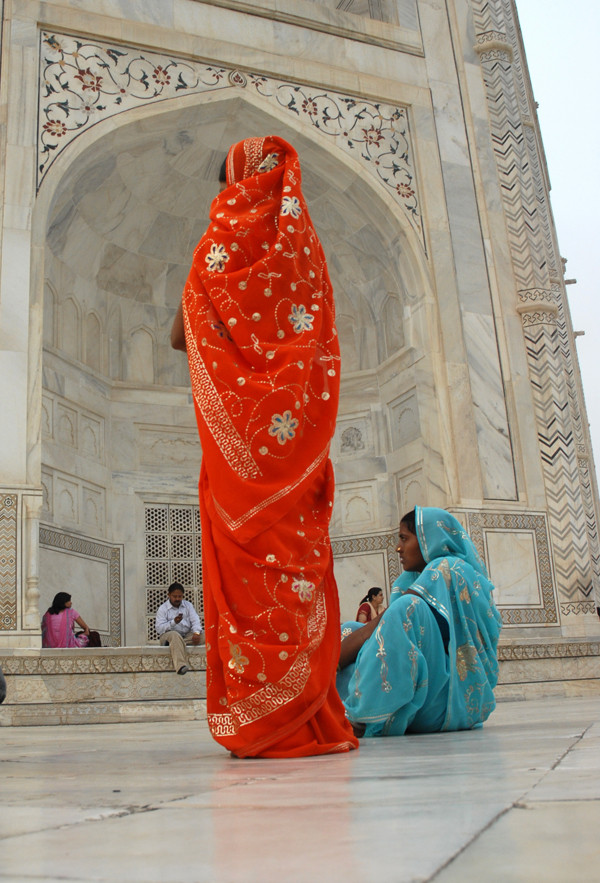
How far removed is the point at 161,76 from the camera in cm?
702

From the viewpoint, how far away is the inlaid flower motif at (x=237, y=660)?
2.03m

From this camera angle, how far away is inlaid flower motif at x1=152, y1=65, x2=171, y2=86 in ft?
23.0

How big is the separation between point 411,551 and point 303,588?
3.05 ft

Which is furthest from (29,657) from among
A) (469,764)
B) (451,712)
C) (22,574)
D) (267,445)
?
(469,764)

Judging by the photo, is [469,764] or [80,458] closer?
[469,764]

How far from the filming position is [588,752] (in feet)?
5.22

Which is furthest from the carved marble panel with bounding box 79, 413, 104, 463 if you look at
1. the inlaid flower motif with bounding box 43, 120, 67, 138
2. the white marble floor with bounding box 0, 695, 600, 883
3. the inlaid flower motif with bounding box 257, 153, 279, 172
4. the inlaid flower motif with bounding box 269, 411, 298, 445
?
the white marble floor with bounding box 0, 695, 600, 883

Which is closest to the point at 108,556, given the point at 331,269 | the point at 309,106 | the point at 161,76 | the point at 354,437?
the point at 354,437

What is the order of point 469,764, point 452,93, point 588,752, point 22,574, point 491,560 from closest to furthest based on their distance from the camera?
point 469,764
point 588,752
point 22,574
point 491,560
point 452,93

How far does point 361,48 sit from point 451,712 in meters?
6.56

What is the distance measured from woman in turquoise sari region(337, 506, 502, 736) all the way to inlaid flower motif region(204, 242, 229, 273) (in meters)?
1.04

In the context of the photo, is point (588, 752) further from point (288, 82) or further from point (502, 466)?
point (288, 82)

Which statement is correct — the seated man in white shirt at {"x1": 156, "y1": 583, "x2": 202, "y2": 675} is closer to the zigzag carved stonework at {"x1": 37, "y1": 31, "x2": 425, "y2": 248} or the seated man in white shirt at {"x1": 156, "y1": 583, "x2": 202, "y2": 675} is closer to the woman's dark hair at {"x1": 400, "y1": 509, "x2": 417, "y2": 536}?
the zigzag carved stonework at {"x1": 37, "y1": 31, "x2": 425, "y2": 248}

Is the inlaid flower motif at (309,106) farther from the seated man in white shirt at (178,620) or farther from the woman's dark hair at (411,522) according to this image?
the woman's dark hair at (411,522)
